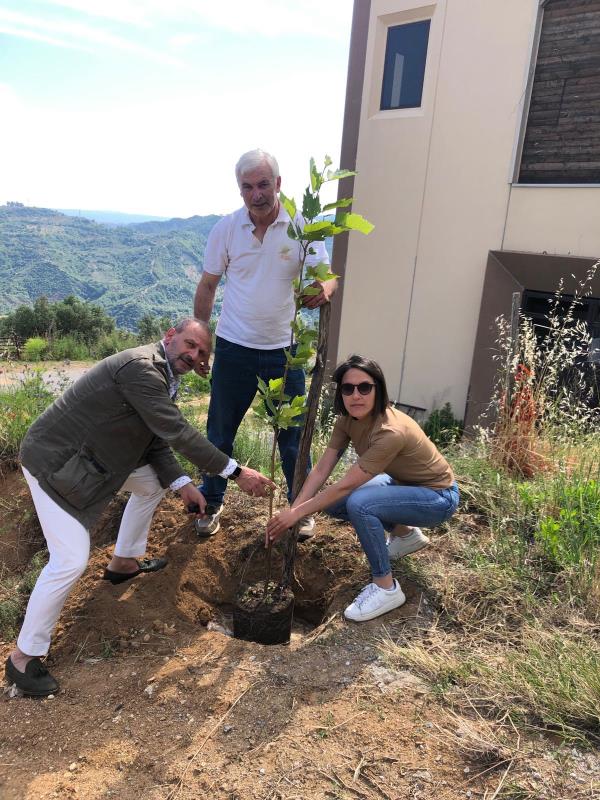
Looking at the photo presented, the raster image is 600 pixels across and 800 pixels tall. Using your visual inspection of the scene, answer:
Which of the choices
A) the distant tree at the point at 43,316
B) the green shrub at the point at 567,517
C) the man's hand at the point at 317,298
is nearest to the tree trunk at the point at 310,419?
the man's hand at the point at 317,298

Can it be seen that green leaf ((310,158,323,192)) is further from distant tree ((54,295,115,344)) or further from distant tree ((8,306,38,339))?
distant tree ((8,306,38,339))

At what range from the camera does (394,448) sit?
2.89 metres

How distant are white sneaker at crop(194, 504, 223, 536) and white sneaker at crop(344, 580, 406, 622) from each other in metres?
1.18

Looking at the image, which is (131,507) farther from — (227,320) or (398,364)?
(398,364)

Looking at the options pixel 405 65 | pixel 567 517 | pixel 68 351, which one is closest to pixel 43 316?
pixel 68 351

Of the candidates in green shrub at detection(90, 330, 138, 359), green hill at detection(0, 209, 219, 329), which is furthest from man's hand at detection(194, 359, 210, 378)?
green hill at detection(0, 209, 219, 329)

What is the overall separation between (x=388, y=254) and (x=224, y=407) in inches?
212

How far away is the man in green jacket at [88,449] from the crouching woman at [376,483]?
1.94 ft

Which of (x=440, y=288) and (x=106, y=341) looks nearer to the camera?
(x=440, y=288)

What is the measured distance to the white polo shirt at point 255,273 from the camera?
3350mm

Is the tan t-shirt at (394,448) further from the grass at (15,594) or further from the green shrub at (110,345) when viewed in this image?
the green shrub at (110,345)

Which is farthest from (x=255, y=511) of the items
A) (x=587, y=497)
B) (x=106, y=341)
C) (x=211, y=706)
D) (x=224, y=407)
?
(x=106, y=341)

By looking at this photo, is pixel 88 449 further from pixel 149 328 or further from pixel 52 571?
pixel 149 328

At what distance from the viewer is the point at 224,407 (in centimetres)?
363
